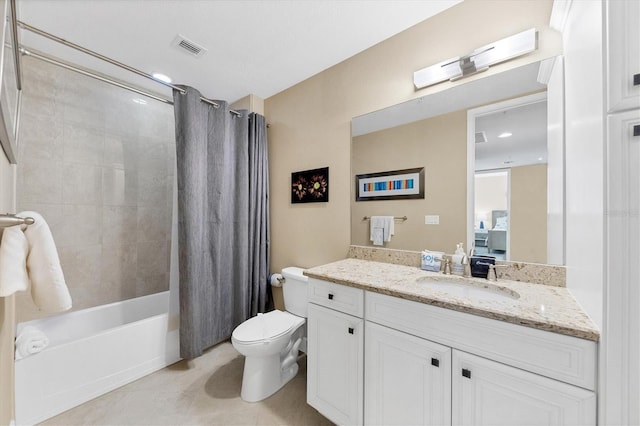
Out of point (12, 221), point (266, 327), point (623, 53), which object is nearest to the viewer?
point (12, 221)

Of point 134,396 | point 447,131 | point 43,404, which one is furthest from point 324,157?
point 43,404

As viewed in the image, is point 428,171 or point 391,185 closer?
point 428,171

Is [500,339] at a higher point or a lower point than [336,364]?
higher

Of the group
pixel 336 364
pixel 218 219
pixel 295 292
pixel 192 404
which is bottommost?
pixel 192 404

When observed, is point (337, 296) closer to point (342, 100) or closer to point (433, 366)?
point (433, 366)

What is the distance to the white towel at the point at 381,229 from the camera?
5.58 feet

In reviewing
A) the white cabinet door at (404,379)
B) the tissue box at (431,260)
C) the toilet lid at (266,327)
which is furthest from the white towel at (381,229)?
the toilet lid at (266,327)

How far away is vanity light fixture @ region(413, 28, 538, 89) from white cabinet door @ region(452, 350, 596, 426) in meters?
1.46

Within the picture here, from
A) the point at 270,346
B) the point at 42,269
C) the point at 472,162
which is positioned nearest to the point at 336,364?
the point at 270,346

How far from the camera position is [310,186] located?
2.13m

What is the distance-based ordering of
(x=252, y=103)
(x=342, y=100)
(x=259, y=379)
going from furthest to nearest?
(x=252, y=103) → (x=342, y=100) → (x=259, y=379)

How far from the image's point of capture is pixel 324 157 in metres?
2.05

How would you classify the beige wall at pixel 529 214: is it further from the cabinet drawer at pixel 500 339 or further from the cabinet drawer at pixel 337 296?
the cabinet drawer at pixel 337 296

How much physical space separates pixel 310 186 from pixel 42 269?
5.45ft
